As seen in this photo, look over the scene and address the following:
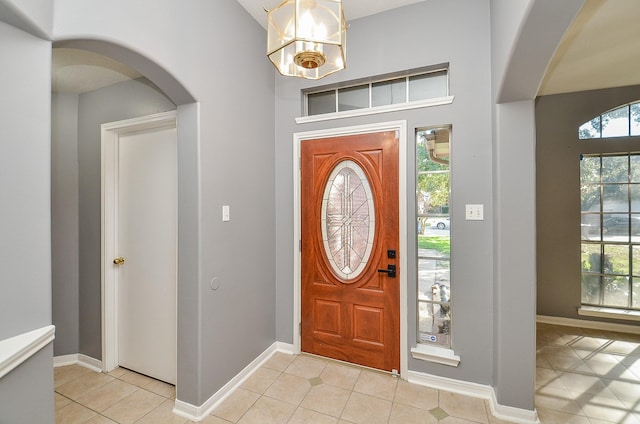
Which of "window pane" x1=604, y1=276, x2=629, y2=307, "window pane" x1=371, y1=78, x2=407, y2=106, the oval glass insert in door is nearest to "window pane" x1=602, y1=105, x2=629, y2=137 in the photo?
"window pane" x1=604, y1=276, x2=629, y2=307

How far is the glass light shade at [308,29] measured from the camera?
49.3 inches

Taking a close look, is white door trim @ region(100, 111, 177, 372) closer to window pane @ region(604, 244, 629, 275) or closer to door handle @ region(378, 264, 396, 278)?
door handle @ region(378, 264, 396, 278)

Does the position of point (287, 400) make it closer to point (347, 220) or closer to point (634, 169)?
point (347, 220)

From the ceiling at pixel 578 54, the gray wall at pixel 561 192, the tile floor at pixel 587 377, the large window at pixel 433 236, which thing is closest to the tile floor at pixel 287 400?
the large window at pixel 433 236

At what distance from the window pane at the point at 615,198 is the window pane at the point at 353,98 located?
326 centimetres

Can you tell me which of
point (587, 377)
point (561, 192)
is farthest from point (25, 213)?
point (561, 192)

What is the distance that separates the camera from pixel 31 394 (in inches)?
42.4

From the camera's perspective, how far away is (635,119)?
3.22 meters

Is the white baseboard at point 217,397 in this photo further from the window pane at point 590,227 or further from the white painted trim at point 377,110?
the window pane at point 590,227

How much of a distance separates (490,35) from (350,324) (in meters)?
2.62

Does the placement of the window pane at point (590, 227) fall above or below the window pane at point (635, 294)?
above

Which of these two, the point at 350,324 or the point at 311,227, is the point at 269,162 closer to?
the point at 311,227

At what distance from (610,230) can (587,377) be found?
2.04 m

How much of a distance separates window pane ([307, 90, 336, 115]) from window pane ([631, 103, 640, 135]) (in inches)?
142
